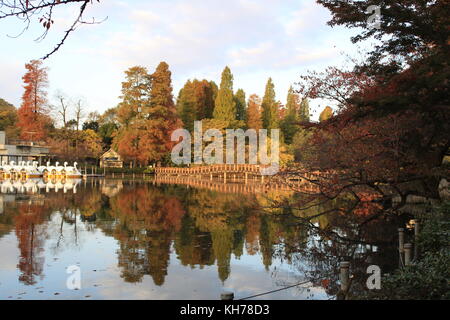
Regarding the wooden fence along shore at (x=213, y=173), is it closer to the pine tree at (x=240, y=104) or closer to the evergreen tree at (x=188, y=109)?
the evergreen tree at (x=188, y=109)

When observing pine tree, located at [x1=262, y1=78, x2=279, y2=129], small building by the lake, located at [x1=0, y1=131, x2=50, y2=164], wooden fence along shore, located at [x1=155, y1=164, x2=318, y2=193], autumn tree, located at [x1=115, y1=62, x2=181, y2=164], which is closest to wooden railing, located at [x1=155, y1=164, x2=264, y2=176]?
wooden fence along shore, located at [x1=155, y1=164, x2=318, y2=193]

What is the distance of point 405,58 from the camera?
8.19 metres

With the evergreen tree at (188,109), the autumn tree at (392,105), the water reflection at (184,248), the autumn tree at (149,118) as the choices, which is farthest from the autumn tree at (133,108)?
the autumn tree at (392,105)

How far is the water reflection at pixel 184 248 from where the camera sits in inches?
271

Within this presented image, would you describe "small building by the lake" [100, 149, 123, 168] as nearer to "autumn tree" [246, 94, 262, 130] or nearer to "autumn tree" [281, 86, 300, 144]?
"autumn tree" [246, 94, 262, 130]

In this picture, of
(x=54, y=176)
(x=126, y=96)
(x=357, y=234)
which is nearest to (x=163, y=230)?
(x=357, y=234)

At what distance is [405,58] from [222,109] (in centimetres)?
3477

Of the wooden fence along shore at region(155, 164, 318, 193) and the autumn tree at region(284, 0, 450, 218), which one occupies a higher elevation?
the autumn tree at region(284, 0, 450, 218)

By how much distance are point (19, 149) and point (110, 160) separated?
924cm

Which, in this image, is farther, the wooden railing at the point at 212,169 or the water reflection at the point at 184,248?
the wooden railing at the point at 212,169

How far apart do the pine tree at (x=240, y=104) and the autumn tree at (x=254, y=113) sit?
71cm

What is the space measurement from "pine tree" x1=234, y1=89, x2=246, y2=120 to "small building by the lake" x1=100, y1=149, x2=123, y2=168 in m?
14.2

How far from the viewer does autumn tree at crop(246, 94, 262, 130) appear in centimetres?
4538

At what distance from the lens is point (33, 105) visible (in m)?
43.9
